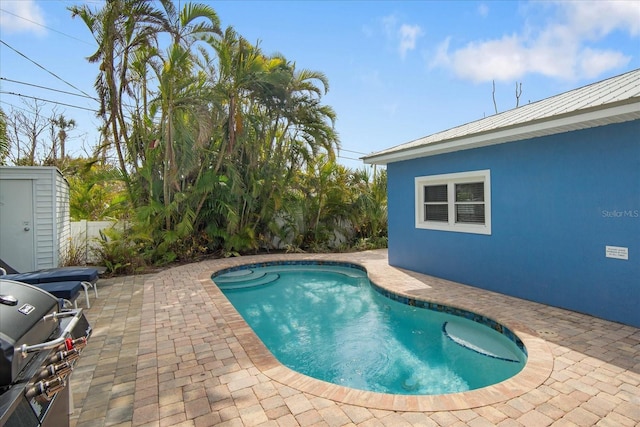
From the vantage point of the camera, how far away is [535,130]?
5.71 meters

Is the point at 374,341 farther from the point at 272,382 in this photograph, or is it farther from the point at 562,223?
the point at 562,223

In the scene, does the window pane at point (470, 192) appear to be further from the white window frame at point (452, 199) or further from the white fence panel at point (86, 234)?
the white fence panel at point (86, 234)

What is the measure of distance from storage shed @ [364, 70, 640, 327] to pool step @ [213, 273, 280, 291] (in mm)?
4460

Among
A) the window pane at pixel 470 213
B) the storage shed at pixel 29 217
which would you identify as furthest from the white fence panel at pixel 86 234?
the window pane at pixel 470 213

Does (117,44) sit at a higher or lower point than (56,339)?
higher

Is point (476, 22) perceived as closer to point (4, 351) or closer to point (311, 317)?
point (311, 317)

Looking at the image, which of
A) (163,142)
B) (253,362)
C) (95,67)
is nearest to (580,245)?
(253,362)

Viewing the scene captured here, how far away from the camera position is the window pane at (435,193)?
847 centimetres

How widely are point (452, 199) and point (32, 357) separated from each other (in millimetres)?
7989

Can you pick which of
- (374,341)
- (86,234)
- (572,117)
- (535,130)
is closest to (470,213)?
(535,130)

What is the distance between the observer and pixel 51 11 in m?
11.6

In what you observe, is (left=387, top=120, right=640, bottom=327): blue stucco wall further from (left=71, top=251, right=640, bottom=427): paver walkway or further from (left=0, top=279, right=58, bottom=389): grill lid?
(left=0, top=279, right=58, bottom=389): grill lid

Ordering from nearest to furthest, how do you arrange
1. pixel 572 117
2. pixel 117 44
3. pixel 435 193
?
1. pixel 572 117
2. pixel 435 193
3. pixel 117 44

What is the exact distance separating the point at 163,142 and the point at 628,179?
11184 millimetres
